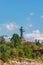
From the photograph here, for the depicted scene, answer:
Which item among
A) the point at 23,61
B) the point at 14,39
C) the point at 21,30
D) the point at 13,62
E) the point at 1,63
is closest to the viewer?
the point at 1,63

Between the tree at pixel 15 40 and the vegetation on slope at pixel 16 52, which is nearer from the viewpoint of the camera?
the vegetation on slope at pixel 16 52

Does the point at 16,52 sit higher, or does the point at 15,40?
the point at 15,40

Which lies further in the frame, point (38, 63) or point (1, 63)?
point (38, 63)

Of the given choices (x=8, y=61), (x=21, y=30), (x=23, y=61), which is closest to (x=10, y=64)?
(x=8, y=61)

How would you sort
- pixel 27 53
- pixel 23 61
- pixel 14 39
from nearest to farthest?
pixel 23 61, pixel 27 53, pixel 14 39

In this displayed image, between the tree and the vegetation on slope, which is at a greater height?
the tree

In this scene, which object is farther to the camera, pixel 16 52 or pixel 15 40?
pixel 15 40

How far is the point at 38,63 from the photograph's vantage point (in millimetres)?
39000

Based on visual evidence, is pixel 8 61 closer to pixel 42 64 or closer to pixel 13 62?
pixel 13 62

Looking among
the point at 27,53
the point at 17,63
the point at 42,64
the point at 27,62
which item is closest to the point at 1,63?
the point at 17,63

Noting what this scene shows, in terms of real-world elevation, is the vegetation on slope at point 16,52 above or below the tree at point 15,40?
below

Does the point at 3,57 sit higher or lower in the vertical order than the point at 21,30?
lower

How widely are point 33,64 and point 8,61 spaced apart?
4794 millimetres

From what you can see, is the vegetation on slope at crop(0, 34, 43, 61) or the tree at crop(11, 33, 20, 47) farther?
the tree at crop(11, 33, 20, 47)
